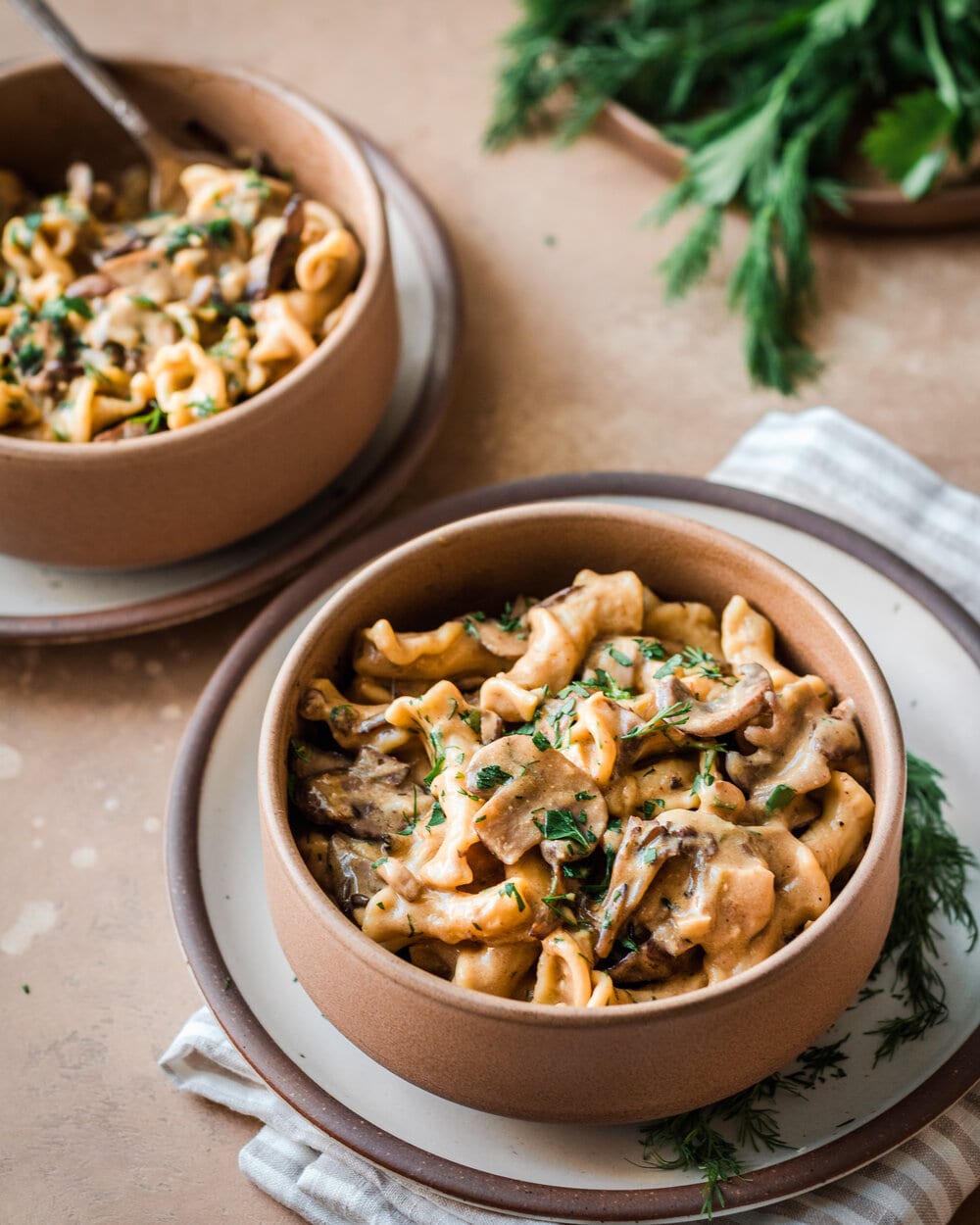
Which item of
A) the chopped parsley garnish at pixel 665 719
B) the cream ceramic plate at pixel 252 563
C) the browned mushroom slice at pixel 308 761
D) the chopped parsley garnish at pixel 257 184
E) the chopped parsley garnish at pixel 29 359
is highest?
the chopped parsley garnish at pixel 665 719

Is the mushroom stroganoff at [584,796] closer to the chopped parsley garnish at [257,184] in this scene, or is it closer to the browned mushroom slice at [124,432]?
the browned mushroom slice at [124,432]

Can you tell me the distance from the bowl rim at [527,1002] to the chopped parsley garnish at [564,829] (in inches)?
7.8

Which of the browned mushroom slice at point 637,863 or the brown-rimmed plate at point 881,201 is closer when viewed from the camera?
the browned mushroom slice at point 637,863

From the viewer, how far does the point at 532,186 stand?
332 cm

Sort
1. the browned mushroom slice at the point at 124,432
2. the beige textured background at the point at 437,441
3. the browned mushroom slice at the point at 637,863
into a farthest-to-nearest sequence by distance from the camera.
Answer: the browned mushroom slice at the point at 124,432 < the beige textured background at the point at 437,441 < the browned mushroom slice at the point at 637,863

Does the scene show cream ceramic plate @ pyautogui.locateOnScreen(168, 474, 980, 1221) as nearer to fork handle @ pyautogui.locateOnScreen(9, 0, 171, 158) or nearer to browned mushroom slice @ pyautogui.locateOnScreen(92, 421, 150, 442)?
browned mushroom slice @ pyautogui.locateOnScreen(92, 421, 150, 442)

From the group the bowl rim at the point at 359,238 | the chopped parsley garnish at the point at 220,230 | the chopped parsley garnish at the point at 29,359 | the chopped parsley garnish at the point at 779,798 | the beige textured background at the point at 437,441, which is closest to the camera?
the chopped parsley garnish at the point at 779,798

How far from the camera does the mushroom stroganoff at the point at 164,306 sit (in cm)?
231

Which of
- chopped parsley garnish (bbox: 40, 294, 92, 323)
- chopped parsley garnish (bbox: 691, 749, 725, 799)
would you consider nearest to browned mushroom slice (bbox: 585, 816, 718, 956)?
chopped parsley garnish (bbox: 691, 749, 725, 799)

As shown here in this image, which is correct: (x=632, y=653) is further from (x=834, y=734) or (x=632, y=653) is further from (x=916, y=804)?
(x=916, y=804)

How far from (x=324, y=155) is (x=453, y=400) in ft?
1.85

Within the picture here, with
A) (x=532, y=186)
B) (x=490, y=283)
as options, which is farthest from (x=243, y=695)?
(x=532, y=186)

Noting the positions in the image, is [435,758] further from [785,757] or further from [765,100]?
[765,100]

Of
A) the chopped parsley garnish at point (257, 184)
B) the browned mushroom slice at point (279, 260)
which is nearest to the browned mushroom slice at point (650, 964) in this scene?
the browned mushroom slice at point (279, 260)
